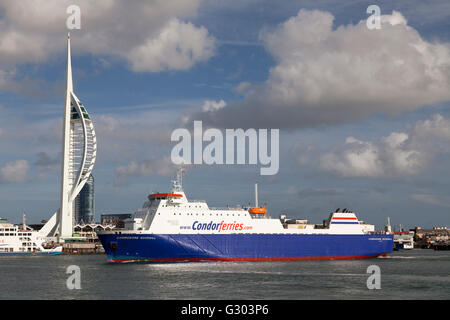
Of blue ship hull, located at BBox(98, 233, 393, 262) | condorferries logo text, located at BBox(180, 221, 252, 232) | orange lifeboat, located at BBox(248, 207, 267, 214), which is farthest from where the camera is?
orange lifeboat, located at BBox(248, 207, 267, 214)

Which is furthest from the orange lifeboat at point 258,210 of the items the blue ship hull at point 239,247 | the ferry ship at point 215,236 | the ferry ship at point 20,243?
the ferry ship at point 20,243

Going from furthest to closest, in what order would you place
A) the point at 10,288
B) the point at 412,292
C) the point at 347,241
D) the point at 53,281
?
the point at 347,241 → the point at 53,281 → the point at 10,288 → the point at 412,292

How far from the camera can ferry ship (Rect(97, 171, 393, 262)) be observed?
58756 mm

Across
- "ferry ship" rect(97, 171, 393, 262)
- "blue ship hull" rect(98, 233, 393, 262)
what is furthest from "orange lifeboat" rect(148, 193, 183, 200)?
"blue ship hull" rect(98, 233, 393, 262)

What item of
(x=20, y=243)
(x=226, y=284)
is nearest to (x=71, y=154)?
(x=20, y=243)

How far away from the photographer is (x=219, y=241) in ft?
203

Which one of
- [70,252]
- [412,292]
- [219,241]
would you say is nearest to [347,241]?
[219,241]

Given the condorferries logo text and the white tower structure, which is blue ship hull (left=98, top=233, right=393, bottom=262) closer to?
the condorferries logo text

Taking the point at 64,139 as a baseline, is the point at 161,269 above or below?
below

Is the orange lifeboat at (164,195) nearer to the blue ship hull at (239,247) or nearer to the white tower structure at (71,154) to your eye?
the blue ship hull at (239,247)

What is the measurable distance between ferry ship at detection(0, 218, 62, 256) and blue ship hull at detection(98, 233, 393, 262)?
61.3m

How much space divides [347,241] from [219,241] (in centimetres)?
1937

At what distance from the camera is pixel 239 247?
6338cm
